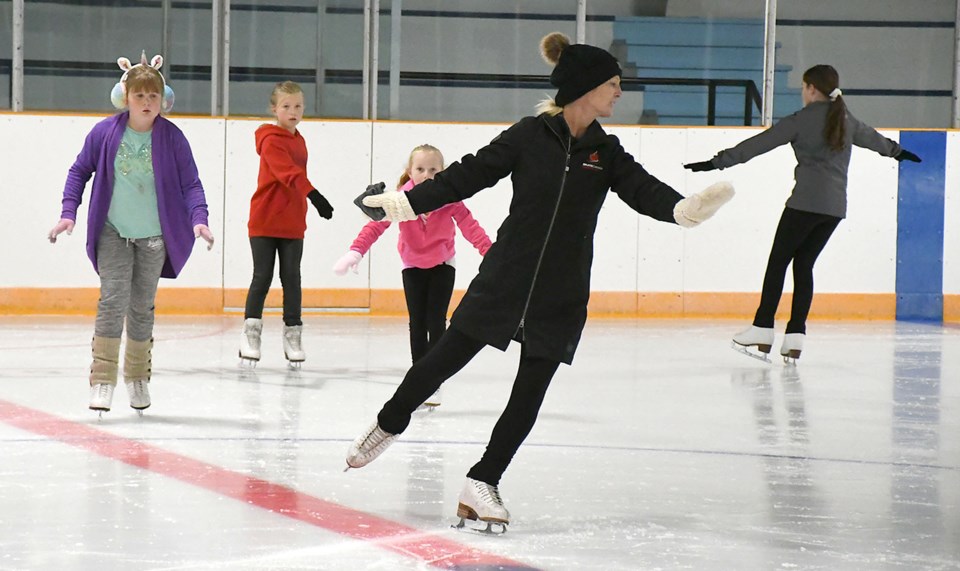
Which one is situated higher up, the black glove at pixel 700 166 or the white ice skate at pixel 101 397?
the black glove at pixel 700 166

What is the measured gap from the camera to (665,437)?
4414 mm

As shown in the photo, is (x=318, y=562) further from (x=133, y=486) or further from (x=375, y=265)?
(x=375, y=265)

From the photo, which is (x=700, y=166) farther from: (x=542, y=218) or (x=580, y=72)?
(x=542, y=218)

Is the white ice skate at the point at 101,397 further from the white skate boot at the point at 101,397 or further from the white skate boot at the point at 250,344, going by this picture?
the white skate boot at the point at 250,344

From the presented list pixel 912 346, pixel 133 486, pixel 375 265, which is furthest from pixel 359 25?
pixel 133 486

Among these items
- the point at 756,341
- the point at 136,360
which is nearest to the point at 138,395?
the point at 136,360

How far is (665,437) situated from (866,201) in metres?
5.80

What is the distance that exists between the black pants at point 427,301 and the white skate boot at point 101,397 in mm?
1078

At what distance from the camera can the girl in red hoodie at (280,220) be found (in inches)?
241

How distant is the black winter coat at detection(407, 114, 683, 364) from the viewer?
3.09m

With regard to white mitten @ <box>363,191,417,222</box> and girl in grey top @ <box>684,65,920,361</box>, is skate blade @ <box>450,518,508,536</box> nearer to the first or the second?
white mitten @ <box>363,191,417,222</box>

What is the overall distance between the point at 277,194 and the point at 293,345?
2.28 ft

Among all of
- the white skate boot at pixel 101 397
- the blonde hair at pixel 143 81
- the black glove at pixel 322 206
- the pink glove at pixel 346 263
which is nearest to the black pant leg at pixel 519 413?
the pink glove at pixel 346 263

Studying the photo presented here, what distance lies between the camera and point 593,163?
314 centimetres
